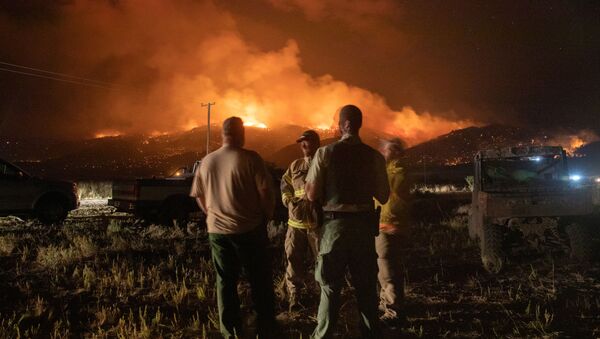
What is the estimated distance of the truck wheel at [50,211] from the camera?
12.3m

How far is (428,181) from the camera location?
35969 mm

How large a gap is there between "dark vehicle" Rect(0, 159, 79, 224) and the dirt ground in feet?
11.9

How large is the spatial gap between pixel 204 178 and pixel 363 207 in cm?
135

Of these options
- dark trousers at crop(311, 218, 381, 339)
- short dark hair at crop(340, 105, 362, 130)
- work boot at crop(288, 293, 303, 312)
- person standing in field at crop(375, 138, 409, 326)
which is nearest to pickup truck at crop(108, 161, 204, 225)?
work boot at crop(288, 293, 303, 312)

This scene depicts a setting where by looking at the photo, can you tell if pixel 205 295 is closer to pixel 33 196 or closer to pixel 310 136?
pixel 310 136

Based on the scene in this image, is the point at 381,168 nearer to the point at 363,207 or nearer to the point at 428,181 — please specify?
the point at 363,207

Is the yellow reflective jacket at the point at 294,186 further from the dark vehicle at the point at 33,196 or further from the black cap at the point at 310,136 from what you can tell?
the dark vehicle at the point at 33,196

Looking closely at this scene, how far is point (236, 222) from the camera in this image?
3777 mm

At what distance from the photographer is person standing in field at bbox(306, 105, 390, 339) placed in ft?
11.5

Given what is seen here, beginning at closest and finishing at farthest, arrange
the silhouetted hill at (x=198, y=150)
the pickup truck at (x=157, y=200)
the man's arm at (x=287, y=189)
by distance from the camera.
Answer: the man's arm at (x=287, y=189) → the pickup truck at (x=157, y=200) → the silhouetted hill at (x=198, y=150)

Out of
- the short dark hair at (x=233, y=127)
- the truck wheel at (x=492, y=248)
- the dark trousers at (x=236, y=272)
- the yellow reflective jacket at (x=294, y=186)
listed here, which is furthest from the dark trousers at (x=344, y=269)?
the truck wheel at (x=492, y=248)

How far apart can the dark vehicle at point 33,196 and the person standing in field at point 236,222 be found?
1012 centimetres

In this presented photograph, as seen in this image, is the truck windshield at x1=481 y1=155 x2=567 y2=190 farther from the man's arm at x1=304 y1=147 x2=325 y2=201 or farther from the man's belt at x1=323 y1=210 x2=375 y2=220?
the man's arm at x1=304 y1=147 x2=325 y2=201

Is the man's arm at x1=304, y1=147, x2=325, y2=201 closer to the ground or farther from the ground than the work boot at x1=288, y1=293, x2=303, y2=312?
farther from the ground
